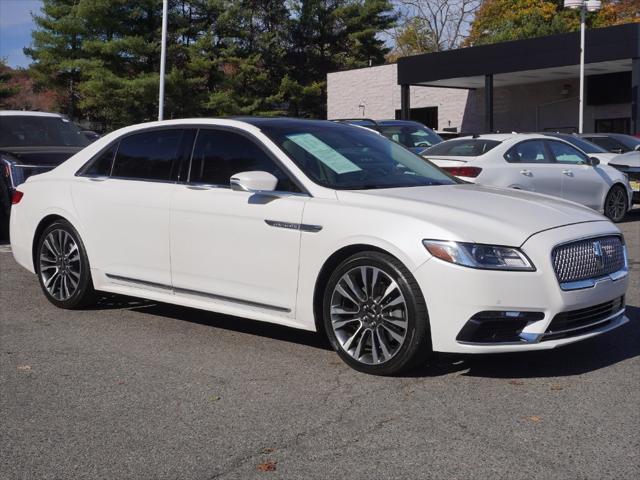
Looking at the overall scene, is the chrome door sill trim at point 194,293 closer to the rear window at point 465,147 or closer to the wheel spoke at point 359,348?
the wheel spoke at point 359,348

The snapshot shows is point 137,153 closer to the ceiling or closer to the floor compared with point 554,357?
closer to the ceiling

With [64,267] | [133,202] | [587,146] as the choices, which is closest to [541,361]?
[133,202]

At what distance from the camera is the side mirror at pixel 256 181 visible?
5535 mm

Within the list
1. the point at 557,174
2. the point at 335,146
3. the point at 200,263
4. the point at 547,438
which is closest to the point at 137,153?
the point at 200,263

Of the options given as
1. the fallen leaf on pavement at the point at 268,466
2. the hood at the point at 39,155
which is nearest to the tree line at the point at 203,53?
the hood at the point at 39,155

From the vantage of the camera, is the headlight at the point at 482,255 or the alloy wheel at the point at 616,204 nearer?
the headlight at the point at 482,255

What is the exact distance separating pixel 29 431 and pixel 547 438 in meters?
2.56

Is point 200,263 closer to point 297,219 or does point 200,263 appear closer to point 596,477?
point 297,219

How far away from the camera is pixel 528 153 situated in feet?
43.2

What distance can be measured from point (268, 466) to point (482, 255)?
5.95ft

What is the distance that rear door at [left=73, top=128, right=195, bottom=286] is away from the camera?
250 inches

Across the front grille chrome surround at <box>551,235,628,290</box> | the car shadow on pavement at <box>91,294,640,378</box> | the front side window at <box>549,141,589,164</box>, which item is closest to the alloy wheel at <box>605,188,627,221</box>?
the front side window at <box>549,141,589,164</box>

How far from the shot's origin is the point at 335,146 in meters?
6.05

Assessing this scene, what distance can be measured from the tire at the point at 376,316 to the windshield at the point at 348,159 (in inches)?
27.5
